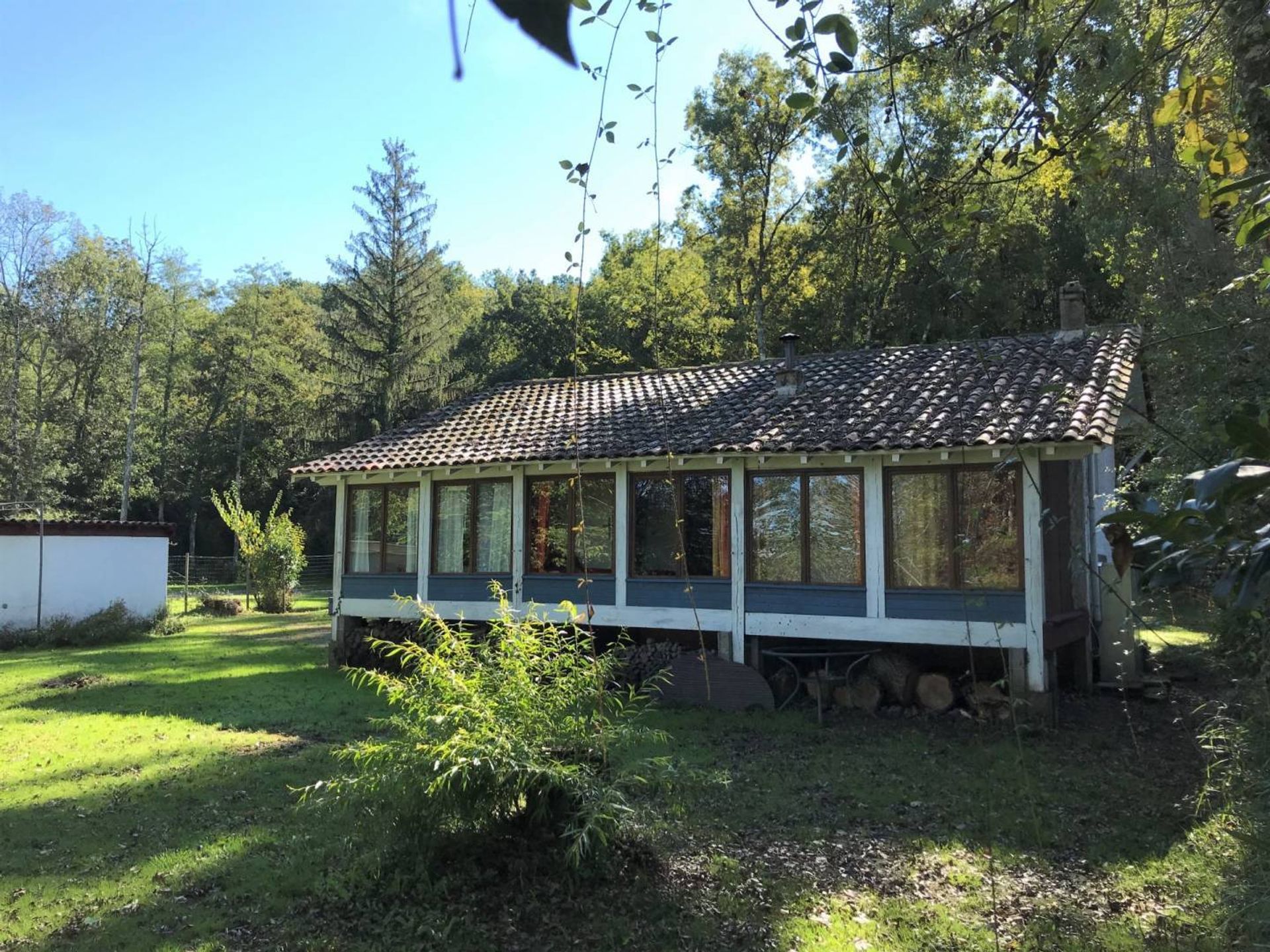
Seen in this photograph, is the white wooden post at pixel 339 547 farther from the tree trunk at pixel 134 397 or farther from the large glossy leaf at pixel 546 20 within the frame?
the tree trunk at pixel 134 397

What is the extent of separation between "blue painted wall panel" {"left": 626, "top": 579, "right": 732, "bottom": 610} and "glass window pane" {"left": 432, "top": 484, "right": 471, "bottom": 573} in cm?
292

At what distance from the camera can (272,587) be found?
22.5 meters

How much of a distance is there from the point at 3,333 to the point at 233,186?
38338 millimetres

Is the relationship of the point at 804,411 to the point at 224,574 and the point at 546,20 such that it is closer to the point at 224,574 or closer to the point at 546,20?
the point at 546,20

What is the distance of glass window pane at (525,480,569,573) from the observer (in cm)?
1199

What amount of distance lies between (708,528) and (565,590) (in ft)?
7.43

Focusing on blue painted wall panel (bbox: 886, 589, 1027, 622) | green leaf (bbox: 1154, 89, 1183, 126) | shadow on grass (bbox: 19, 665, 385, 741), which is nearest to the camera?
green leaf (bbox: 1154, 89, 1183, 126)

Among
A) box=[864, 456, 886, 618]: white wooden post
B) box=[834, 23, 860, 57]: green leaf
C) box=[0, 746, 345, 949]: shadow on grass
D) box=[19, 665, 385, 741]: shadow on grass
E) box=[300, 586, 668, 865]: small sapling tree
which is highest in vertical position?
box=[834, 23, 860, 57]: green leaf

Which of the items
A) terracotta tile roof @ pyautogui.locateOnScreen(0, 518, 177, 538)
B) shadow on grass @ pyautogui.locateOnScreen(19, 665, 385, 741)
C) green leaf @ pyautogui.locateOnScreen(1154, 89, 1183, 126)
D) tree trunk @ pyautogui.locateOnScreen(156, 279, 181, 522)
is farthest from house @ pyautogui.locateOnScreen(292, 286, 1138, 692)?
tree trunk @ pyautogui.locateOnScreen(156, 279, 181, 522)

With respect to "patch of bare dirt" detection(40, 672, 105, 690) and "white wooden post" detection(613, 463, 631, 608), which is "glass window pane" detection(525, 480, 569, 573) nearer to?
"white wooden post" detection(613, 463, 631, 608)

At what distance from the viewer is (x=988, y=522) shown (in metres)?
9.34

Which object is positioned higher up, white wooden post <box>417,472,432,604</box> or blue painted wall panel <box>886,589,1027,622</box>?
white wooden post <box>417,472,432,604</box>

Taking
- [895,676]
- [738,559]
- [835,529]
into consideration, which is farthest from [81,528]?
[895,676]

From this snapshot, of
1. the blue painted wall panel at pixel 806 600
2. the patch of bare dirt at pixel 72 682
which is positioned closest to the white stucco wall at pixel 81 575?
the patch of bare dirt at pixel 72 682
